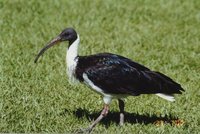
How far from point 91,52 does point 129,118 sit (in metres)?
3.44

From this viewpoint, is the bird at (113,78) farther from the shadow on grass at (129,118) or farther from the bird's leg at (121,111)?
the shadow on grass at (129,118)

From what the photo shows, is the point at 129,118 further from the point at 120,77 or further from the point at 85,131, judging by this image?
the point at 85,131

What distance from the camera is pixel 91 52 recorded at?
11570mm

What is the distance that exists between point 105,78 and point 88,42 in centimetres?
468

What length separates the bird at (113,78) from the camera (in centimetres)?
756

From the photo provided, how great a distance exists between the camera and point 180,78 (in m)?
10.3

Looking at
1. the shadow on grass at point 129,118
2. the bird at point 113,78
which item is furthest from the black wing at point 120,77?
the shadow on grass at point 129,118

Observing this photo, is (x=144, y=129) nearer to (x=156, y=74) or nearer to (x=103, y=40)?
(x=156, y=74)

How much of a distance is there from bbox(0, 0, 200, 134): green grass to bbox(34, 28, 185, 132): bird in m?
0.40

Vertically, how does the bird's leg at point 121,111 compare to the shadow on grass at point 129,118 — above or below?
above

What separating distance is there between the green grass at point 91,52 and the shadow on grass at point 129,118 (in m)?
0.01

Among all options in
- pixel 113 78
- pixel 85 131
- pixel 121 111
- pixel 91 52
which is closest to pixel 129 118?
pixel 121 111

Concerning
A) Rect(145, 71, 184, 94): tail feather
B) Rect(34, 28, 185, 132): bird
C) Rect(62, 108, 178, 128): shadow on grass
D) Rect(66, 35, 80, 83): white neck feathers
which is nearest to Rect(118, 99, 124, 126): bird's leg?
Rect(34, 28, 185, 132): bird

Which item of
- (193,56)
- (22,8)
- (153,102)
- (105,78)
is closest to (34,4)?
(22,8)
